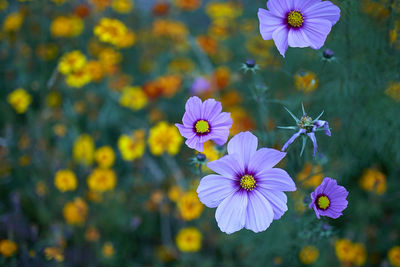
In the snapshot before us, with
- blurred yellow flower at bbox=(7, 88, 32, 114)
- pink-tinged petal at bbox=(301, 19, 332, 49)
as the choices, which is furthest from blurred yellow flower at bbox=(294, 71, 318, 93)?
blurred yellow flower at bbox=(7, 88, 32, 114)

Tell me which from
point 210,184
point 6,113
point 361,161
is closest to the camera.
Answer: point 210,184

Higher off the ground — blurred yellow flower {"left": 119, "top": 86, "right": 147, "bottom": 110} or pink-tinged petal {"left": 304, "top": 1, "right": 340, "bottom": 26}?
pink-tinged petal {"left": 304, "top": 1, "right": 340, "bottom": 26}

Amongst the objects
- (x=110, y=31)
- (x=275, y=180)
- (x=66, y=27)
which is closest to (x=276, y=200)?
(x=275, y=180)

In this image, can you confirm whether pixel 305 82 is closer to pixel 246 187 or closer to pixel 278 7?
pixel 278 7

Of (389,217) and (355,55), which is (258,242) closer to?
(389,217)

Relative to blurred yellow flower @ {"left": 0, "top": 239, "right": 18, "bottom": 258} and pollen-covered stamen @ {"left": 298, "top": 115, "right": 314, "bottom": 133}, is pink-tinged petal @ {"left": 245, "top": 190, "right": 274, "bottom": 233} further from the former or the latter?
blurred yellow flower @ {"left": 0, "top": 239, "right": 18, "bottom": 258}

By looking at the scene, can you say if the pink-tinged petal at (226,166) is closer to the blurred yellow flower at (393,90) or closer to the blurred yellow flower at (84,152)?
the blurred yellow flower at (393,90)

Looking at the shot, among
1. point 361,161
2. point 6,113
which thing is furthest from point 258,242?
point 6,113
